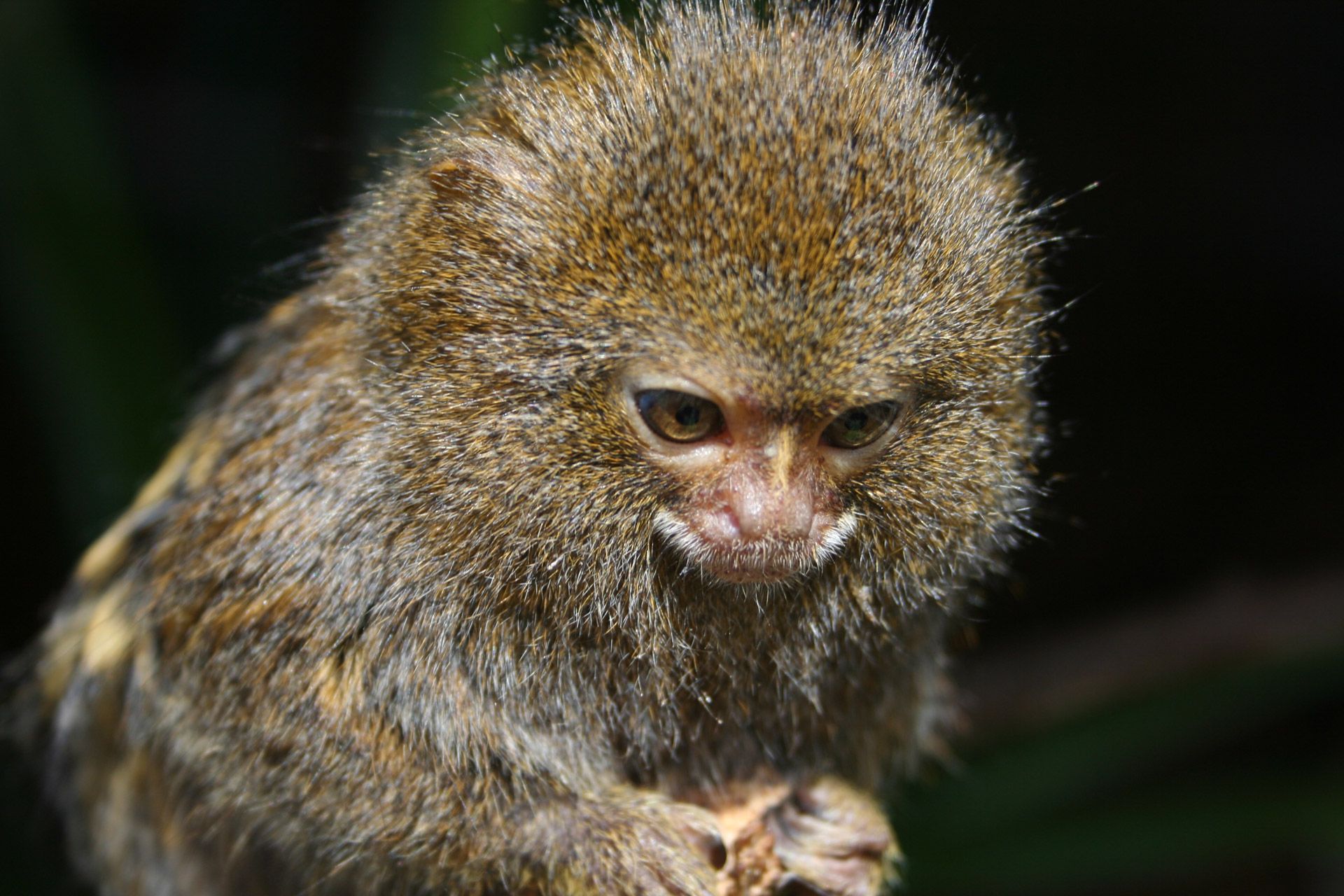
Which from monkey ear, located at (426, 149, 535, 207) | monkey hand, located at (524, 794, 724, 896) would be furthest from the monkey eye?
monkey hand, located at (524, 794, 724, 896)

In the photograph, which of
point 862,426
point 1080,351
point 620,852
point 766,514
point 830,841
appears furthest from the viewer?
point 1080,351

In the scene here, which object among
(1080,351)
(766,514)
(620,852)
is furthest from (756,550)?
(1080,351)

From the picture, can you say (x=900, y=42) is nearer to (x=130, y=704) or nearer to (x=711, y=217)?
(x=711, y=217)

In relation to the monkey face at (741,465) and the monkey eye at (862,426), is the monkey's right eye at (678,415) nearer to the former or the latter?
the monkey face at (741,465)

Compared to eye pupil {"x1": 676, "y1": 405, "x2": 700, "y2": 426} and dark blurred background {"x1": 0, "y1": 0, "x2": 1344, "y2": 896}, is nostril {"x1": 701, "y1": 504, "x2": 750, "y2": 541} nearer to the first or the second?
eye pupil {"x1": 676, "y1": 405, "x2": 700, "y2": 426}

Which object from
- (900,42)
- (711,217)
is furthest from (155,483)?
(900,42)

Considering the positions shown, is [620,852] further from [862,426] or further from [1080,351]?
[1080,351]

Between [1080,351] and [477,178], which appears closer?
[477,178]
